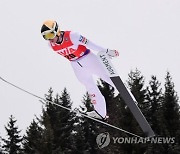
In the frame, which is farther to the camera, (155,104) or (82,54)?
(155,104)

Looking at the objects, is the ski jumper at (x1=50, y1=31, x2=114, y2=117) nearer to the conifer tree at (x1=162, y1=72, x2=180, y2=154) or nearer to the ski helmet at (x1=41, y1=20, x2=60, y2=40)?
the ski helmet at (x1=41, y1=20, x2=60, y2=40)

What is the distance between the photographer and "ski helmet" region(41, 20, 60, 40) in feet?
24.2

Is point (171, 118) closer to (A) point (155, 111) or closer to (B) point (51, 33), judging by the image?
(A) point (155, 111)

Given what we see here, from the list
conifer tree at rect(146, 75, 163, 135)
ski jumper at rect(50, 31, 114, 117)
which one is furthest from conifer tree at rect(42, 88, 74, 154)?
ski jumper at rect(50, 31, 114, 117)

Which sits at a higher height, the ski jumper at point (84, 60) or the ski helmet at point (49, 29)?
the ski helmet at point (49, 29)

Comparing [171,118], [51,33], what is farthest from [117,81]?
[171,118]

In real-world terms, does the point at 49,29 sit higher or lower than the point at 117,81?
higher

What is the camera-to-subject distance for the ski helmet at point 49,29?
738cm

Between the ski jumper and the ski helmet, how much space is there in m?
0.22

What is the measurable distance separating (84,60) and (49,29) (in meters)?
0.85

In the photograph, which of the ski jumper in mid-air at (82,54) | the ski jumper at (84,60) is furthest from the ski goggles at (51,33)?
the ski jumper at (84,60)

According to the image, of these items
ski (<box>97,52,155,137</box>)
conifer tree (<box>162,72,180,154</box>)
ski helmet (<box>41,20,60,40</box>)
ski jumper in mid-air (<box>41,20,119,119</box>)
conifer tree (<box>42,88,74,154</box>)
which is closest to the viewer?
ski helmet (<box>41,20,60,40</box>)

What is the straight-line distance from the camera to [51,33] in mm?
7414

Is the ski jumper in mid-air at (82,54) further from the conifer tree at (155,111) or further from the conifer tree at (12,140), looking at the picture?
the conifer tree at (12,140)
